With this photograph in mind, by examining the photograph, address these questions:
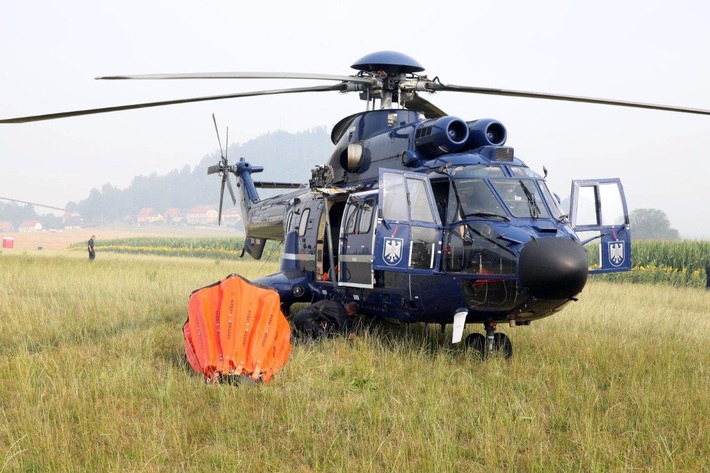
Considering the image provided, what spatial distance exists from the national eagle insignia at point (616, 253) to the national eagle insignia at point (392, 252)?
2753 mm

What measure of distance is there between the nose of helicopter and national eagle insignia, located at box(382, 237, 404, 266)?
1269 mm

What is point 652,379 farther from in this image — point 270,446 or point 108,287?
point 108,287

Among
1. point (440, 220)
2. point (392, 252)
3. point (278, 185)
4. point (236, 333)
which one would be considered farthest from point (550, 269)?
point (278, 185)

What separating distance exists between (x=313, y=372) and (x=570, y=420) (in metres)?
2.86

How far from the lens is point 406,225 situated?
23.2ft

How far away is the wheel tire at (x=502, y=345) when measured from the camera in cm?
806

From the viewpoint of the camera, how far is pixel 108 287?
15508 mm

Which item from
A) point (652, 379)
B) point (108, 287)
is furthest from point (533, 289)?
point (108, 287)

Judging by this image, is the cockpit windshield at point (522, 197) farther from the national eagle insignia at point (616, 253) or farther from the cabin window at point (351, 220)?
the cabin window at point (351, 220)

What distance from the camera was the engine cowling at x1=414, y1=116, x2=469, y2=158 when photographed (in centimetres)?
823

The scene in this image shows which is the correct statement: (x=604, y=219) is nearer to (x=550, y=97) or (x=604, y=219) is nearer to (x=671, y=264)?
(x=550, y=97)

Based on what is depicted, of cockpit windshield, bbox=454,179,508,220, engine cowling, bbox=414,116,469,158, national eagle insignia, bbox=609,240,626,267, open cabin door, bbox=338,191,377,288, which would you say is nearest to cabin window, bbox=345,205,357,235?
open cabin door, bbox=338,191,377,288

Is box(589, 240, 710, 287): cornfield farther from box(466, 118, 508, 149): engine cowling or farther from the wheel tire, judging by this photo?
the wheel tire

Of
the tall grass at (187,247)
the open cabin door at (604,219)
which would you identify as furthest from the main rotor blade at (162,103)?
the tall grass at (187,247)
